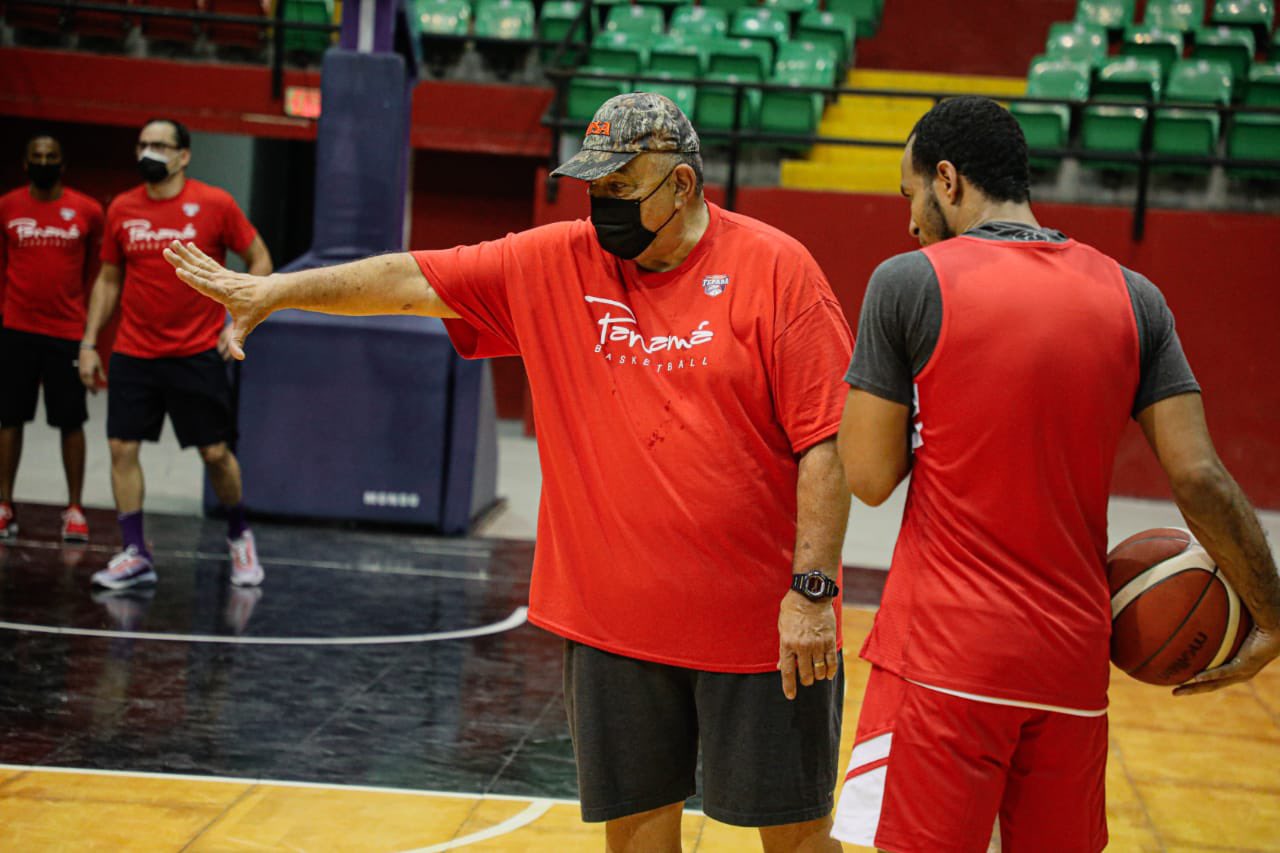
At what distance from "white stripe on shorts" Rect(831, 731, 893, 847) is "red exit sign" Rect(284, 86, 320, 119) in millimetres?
11874

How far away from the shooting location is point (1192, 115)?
11.6 metres

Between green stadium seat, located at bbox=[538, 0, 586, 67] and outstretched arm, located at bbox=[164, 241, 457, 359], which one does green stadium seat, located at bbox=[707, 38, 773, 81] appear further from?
outstretched arm, located at bbox=[164, 241, 457, 359]

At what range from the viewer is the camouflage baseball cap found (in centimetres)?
282

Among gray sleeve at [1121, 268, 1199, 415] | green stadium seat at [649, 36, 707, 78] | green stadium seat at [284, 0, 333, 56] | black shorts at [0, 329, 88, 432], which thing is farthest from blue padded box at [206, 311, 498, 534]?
gray sleeve at [1121, 268, 1199, 415]

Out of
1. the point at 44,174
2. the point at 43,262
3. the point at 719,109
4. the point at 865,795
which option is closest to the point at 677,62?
the point at 719,109

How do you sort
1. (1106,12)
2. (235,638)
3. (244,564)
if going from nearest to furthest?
1. (235,638)
2. (244,564)
3. (1106,12)

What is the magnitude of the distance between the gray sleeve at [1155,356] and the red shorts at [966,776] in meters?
0.56

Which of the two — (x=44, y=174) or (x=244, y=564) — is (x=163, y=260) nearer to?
(x=44, y=174)

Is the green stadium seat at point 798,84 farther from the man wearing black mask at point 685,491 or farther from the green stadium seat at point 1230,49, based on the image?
the man wearing black mask at point 685,491

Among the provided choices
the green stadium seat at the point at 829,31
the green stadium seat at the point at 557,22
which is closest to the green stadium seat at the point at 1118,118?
the green stadium seat at the point at 829,31

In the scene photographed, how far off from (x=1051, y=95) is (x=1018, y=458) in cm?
1083

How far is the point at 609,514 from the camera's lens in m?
2.88

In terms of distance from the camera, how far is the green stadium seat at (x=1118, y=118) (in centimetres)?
1164

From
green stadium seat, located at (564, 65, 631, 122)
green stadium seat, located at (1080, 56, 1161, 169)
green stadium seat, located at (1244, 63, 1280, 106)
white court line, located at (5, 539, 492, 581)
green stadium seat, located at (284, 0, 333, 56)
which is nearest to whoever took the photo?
white court line, located at (5, 539, 492, 581)
